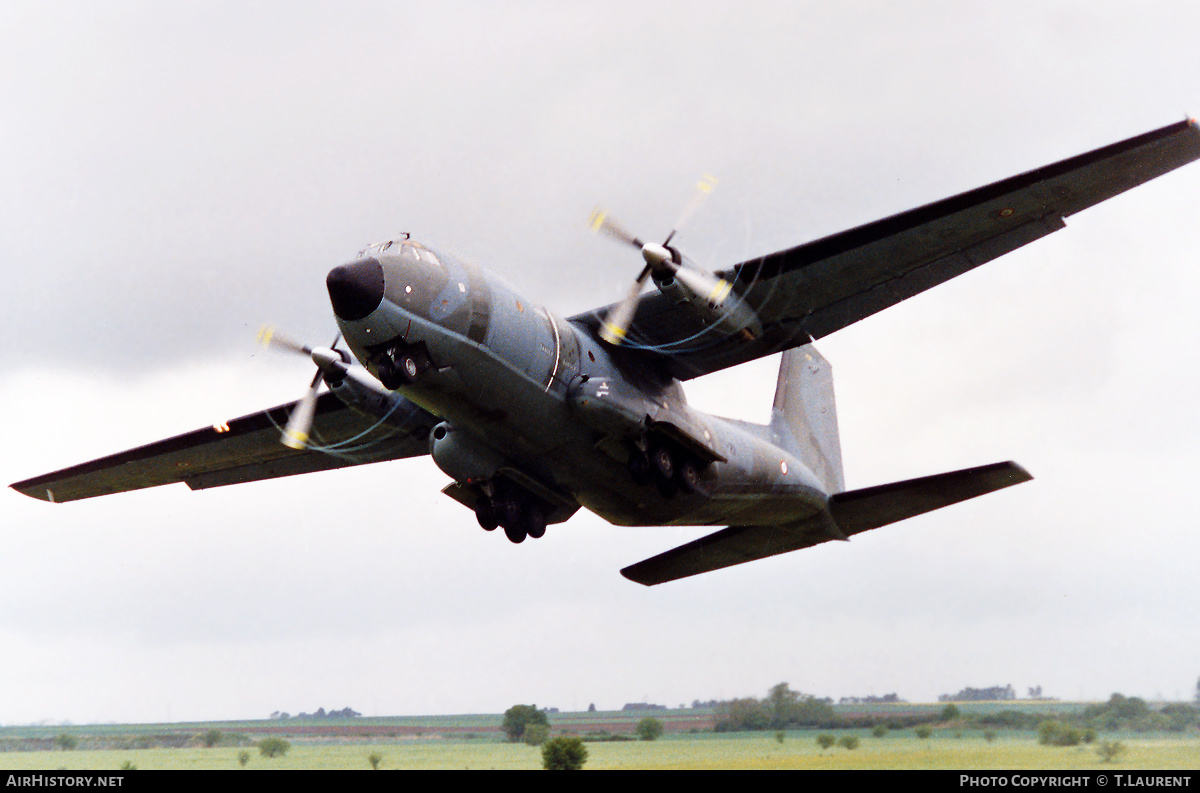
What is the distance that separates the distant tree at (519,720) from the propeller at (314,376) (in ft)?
24.4

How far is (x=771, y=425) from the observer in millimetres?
21188

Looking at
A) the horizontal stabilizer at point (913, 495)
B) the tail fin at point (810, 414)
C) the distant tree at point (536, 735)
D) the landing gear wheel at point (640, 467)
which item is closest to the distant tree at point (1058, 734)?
the horizontal stabilizer at point (913, 495)

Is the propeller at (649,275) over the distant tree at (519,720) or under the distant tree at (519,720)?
over

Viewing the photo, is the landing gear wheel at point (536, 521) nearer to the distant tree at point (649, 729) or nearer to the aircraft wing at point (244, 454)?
the aircraft wing at point (244, 454)

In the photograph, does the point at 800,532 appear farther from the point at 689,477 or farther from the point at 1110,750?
the point at 1110,750

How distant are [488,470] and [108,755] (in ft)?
36.1

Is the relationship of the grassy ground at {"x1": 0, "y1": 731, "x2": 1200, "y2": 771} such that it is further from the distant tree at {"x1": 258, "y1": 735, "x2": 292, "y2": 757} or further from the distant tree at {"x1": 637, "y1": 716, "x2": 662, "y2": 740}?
the distant tree at {"x1": 637, "y1": 716, "x2": 662, "y2": 740}

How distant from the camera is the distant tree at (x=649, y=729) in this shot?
21.3m

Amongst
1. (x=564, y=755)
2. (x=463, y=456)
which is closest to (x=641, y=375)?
(x=463, y=456)

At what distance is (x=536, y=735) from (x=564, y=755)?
1.82 m

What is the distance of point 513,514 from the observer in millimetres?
17125

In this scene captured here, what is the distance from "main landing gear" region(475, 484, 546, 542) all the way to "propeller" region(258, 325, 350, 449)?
3148 mm

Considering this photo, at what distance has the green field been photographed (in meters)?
17.5
